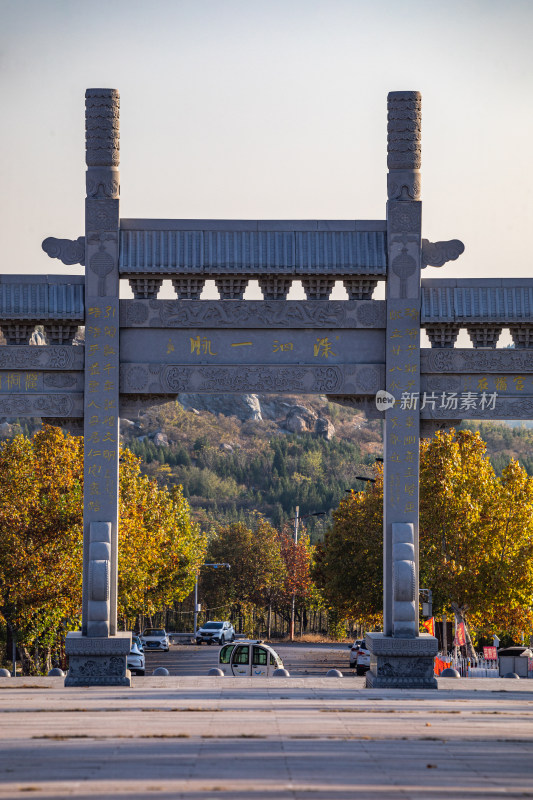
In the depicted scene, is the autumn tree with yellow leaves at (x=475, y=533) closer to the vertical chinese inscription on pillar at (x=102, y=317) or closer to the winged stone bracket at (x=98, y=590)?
the vertical chinese inscription on pillar at (x=102, y=317)

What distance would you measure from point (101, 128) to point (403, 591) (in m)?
7.30

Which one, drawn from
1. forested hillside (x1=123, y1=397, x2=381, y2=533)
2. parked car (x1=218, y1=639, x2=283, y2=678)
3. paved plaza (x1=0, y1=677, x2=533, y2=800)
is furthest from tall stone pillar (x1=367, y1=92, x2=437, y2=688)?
forested hillside (x1=123, y1=397, x2=381, y2=533)

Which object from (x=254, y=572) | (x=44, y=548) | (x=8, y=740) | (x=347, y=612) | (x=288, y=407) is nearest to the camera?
(x=8, y=740)

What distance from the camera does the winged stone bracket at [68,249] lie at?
13797 millimetres

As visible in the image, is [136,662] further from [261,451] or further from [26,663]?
[261,451]

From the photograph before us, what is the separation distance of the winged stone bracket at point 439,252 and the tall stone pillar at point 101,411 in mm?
4166

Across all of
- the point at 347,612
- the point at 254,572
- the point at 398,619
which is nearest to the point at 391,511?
the point at 398,619

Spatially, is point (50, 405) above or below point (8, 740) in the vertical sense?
above

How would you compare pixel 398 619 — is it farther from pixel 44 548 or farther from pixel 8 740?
pixel 44 548

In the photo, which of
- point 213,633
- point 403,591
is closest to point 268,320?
point 403,591

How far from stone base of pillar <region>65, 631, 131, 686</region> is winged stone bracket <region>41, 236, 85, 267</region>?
4.95m

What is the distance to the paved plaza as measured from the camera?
7016mm

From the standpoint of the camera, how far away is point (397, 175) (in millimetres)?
13859

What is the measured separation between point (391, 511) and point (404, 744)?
5044mm
